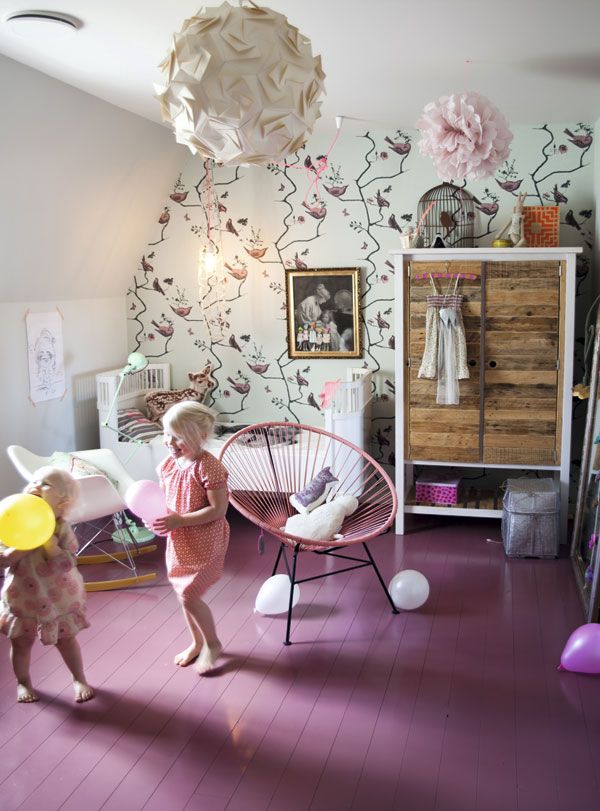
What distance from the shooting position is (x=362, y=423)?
4.95 meters

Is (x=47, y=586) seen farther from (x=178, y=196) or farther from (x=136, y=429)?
(x=178, y=196)

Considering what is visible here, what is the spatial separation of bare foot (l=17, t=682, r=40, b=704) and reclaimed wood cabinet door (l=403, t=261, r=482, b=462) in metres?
2.59

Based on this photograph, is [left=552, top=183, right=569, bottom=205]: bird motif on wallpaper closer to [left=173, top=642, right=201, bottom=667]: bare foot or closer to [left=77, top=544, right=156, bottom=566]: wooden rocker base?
[left=77, top=544, right=156, bottom=566]: wooden rocker base

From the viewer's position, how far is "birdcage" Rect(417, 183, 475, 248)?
16.5 ft

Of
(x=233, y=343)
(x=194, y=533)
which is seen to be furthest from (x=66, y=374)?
(x=194, y=533)

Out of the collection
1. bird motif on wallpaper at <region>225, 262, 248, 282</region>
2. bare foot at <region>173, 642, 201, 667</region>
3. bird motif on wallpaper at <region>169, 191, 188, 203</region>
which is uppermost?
bird motif on wallpaper at <region>169, 191, 188, 203</region>

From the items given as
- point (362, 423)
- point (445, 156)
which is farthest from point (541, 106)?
point (362, 423)

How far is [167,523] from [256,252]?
3004mm

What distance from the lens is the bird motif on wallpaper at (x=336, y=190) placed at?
5418mm

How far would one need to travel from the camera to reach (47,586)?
9.68 ft

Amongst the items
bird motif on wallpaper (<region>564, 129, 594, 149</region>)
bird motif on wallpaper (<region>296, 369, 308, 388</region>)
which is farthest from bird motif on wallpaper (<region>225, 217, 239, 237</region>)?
bird motif on wallpaper (<region>564, 129, 594, 149</region>)

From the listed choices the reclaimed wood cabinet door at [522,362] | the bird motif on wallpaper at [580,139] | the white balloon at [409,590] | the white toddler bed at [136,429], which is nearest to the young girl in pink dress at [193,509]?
the white balloon at [409,590]

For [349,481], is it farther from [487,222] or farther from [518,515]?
[487,222]

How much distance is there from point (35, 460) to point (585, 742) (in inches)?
114
